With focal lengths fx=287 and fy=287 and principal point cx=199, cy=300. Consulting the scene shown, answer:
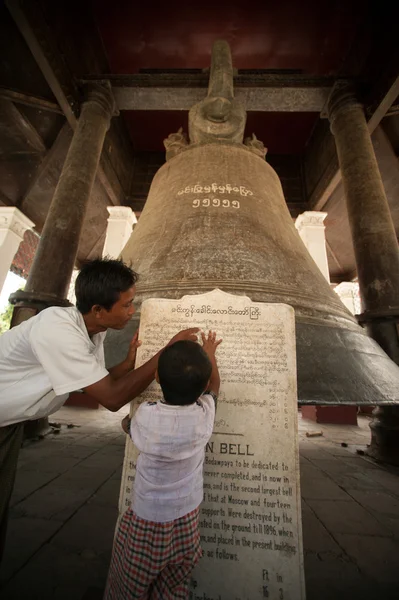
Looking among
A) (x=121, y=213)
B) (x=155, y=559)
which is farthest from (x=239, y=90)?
(x=155, y=559)

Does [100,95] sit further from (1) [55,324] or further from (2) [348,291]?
(2) [348,291]

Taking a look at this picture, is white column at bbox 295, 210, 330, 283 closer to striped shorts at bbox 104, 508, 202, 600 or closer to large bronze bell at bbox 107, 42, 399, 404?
large bronze bell at bbox 107, 42, 399, 404

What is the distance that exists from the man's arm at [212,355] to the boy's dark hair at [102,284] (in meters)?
0.37

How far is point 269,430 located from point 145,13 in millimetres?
5101

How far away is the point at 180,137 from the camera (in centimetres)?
254

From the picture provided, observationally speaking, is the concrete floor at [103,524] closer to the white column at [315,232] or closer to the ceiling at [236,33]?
the white column at [315,232]

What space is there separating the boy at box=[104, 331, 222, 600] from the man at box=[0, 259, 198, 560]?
11 centimetres

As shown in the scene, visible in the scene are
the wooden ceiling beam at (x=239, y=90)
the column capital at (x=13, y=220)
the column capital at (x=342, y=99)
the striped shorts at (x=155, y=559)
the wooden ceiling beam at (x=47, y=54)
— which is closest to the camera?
the striped shorts at (x=155, y=559)

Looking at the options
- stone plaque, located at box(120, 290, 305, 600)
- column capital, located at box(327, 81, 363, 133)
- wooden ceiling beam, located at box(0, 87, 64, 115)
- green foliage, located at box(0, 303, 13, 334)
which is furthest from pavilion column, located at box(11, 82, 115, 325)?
green foliage, located at box(0, 303, 13, 334)

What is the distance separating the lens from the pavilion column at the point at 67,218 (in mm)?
2389

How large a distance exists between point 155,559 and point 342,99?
13.3ft

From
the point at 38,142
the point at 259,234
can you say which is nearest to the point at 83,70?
the point at 38,142

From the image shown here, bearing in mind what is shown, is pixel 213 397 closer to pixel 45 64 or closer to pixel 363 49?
pixel 45 64

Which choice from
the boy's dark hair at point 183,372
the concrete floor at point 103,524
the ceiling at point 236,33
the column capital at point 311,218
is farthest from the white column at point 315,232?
the boy's dark hair at point 183,372
